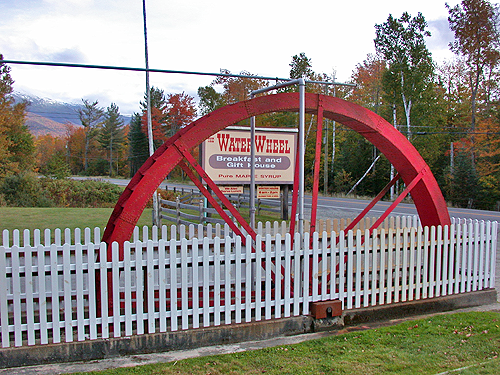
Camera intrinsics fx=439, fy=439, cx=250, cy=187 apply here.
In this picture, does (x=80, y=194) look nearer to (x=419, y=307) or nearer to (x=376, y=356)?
(x=419, y=307)

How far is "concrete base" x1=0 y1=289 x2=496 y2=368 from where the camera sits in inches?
183

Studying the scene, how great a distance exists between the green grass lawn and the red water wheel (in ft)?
33.4

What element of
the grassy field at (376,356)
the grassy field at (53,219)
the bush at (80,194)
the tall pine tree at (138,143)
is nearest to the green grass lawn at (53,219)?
the grassy field at (53,219)

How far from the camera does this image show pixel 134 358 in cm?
484

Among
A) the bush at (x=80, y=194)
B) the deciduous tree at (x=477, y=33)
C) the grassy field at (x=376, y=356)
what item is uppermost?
the deciduous tree at (x=477, y=33)

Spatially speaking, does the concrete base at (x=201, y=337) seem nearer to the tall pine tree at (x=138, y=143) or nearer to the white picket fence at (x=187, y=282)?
the white picket fence at (x=187, y=282)

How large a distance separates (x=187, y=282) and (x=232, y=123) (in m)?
2.27

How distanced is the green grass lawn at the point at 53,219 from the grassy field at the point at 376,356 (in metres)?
11.4

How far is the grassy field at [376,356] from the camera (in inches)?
175

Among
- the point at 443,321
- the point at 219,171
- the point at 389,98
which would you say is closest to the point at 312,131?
the point at 389,98

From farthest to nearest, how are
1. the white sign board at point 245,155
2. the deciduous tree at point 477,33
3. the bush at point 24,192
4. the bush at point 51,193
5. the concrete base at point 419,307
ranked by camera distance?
the deciduous tree at point 477,33 < the bush at point 51,193 < the bush at point 24,192 < the white sign board at point 245,155 < the concrete base at point 419,307

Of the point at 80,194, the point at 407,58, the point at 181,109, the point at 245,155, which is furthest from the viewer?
the point at 181,109

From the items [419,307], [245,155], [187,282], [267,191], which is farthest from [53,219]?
[419,307]

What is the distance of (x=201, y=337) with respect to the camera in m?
5.23
